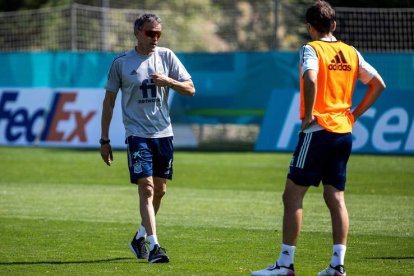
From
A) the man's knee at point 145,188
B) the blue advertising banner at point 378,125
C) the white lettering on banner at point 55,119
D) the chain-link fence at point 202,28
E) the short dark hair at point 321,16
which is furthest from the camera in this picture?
the chain-link fence at point 202,28

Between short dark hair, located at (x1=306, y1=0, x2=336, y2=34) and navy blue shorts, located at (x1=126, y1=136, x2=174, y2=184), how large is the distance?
217cm

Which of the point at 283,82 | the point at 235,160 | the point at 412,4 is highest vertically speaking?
the point at 412,4

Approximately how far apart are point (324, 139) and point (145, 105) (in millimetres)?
2126

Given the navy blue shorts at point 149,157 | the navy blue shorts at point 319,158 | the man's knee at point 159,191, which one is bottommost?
the man's knee at point 159,191

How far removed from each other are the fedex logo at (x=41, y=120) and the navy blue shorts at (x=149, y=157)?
14.1m

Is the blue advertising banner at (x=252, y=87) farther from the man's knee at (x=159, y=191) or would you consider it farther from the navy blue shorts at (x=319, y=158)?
the navy blue shorts at (x=319, y=158)

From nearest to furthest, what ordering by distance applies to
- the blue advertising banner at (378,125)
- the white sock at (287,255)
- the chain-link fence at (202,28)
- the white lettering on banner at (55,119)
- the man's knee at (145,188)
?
the white sock at (287,255)
the man's knee at (145,188)
the blue advertising banner at (378,125)
the white lettering on banner at (55,119)
the chain-link fence at (202,28)

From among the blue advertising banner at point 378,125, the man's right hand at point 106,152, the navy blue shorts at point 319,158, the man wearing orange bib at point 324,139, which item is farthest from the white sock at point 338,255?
the blue advertising banner at point 378,125

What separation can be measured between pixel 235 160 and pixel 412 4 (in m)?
7.59

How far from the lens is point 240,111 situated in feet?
74.9

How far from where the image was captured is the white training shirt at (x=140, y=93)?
906 cm

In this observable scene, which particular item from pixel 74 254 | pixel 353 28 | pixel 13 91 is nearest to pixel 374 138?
pixel 353 28

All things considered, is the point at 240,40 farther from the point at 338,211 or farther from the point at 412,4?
the point at 338,211

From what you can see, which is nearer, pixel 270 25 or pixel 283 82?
pixel 283 82
